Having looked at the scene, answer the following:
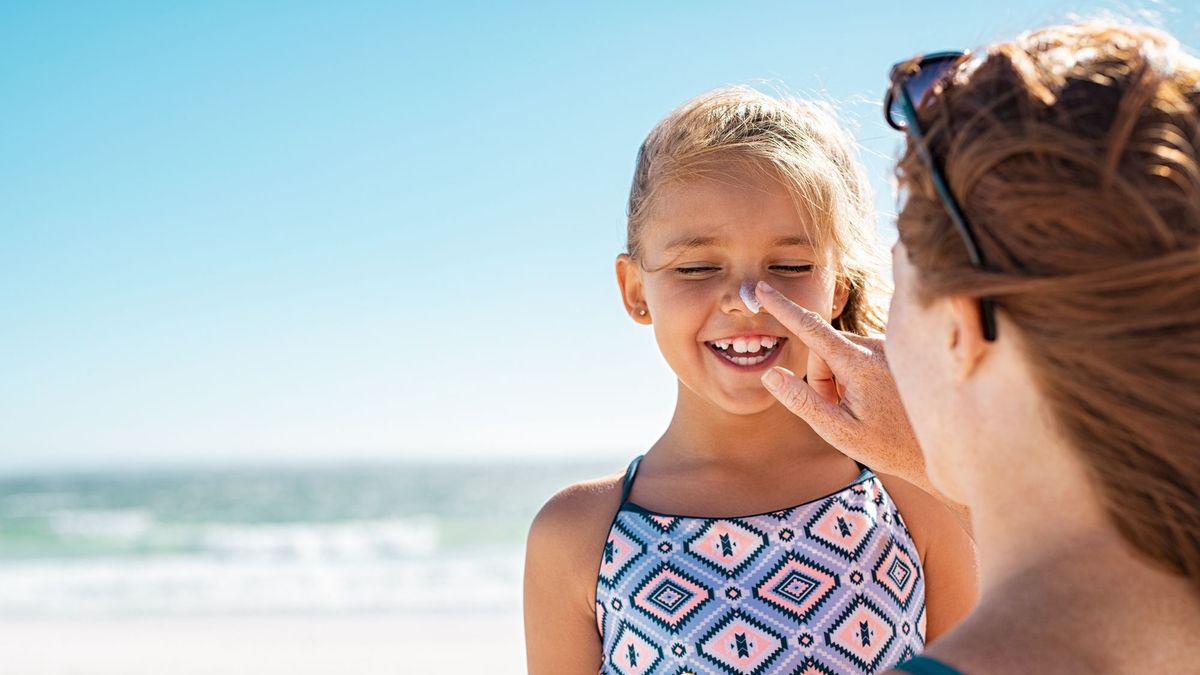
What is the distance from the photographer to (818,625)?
2469 mm

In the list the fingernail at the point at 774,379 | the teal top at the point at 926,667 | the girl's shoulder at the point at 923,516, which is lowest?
the girl's shoulder at the point at 923,516

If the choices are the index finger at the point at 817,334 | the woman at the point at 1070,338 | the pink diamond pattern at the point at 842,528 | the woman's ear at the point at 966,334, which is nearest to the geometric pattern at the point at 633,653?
the pink diamond pattern at the point at 842,528

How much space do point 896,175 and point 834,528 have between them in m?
1.40

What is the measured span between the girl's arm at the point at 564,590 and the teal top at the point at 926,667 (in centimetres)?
160

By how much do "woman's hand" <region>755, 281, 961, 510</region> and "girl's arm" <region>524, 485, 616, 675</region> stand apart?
2.34 feet

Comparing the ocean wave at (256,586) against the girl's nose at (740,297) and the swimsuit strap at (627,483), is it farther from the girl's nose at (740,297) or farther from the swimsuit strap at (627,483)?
the girl's nose at (740,297)

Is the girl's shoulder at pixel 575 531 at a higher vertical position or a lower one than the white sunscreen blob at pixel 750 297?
lower

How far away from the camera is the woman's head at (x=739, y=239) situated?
263cm

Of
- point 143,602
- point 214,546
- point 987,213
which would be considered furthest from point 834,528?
point 214,546

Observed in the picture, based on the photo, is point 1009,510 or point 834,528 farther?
point 834,528

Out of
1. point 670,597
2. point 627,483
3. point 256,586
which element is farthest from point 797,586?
point 256,586

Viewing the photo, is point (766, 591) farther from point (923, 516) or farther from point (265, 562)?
point (265, 562)

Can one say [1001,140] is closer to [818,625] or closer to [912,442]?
[912,442]

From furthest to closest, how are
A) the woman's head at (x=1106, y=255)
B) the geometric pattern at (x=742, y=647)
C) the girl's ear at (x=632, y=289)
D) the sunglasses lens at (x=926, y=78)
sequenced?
1. the girl's ear at (x=632, y=289)
2. the geometric pattern at (x=742, y=647)
3. the sunglasses lens at (x=926, y=78)
4. the woman's head at (x=1106, y=255)
